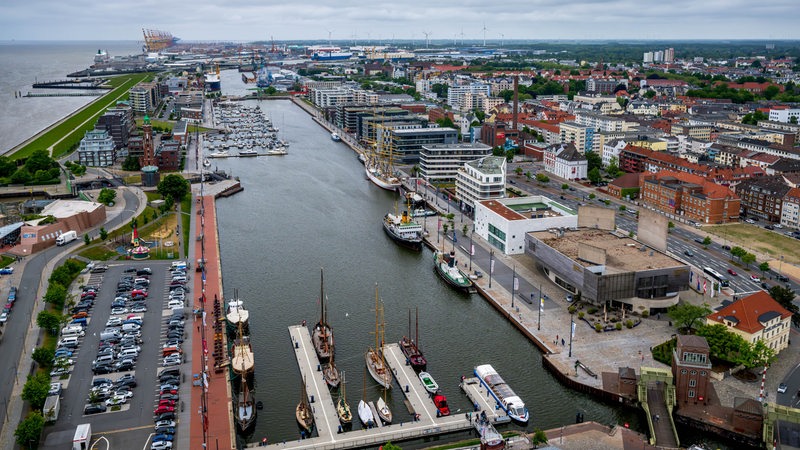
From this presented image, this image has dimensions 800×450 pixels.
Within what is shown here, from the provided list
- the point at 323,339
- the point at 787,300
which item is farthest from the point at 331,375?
the point at 787,300

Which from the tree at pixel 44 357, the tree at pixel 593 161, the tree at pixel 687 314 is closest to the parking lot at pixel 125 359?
the tree at pixel 44 357

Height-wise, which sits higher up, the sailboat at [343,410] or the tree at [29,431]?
the tree at [29,431]

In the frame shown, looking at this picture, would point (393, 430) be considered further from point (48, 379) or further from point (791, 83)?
point (791, 83)

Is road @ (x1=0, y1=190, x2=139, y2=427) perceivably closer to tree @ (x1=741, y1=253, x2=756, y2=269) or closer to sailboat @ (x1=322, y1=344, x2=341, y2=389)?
sailboat @ (x1=322, y1=344, x2=341, y2=389)

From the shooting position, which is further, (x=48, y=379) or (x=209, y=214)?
(x=209, y=214)

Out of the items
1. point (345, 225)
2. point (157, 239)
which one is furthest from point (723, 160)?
point (157, 239)

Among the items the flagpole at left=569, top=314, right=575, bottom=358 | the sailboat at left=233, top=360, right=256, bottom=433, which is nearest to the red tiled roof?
the flagpole at left=569, top=314, right=575, bottom=358

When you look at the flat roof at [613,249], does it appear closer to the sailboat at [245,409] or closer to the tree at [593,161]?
the sailboat at [245,409]
